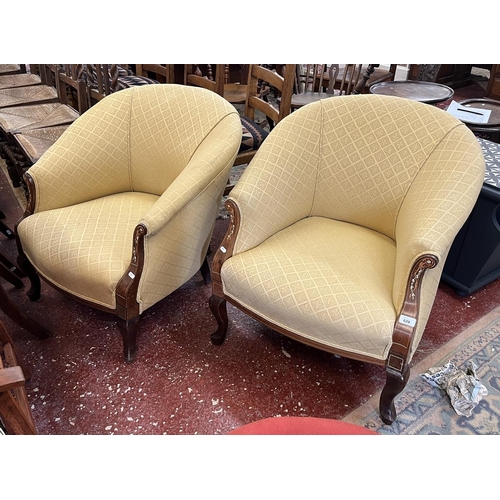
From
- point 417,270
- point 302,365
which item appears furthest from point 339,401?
point 417,270

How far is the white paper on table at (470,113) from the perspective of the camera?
226 cm

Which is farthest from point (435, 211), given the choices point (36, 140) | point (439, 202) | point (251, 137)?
point (36, 140)

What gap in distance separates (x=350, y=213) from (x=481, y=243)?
593mm

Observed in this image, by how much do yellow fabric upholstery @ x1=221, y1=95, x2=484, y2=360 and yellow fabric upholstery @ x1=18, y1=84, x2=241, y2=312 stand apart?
8.0 inches

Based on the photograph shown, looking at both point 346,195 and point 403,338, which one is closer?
point 403,338

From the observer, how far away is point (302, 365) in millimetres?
1519

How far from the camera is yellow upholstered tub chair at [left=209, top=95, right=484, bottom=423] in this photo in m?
1.18

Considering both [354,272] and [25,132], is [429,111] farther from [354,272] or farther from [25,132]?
[25,132]

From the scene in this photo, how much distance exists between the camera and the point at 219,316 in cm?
151

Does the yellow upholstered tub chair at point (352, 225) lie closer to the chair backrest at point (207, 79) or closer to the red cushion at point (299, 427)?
the red cushion at point (299, 427)

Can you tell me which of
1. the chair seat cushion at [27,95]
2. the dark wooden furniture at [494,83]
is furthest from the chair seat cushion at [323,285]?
the dark wooden furniture at [494,83]

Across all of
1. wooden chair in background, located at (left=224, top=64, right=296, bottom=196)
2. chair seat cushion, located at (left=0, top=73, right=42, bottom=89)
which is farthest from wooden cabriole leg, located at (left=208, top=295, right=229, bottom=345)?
chair seat cushion, located at (left=0, top=73, right=42, bottom=89)

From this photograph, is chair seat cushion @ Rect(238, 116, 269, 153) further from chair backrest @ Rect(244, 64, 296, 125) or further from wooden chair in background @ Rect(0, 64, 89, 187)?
wooden chair in background @ Rect(0, 64, 89, 187)

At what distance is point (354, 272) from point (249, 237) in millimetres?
350
